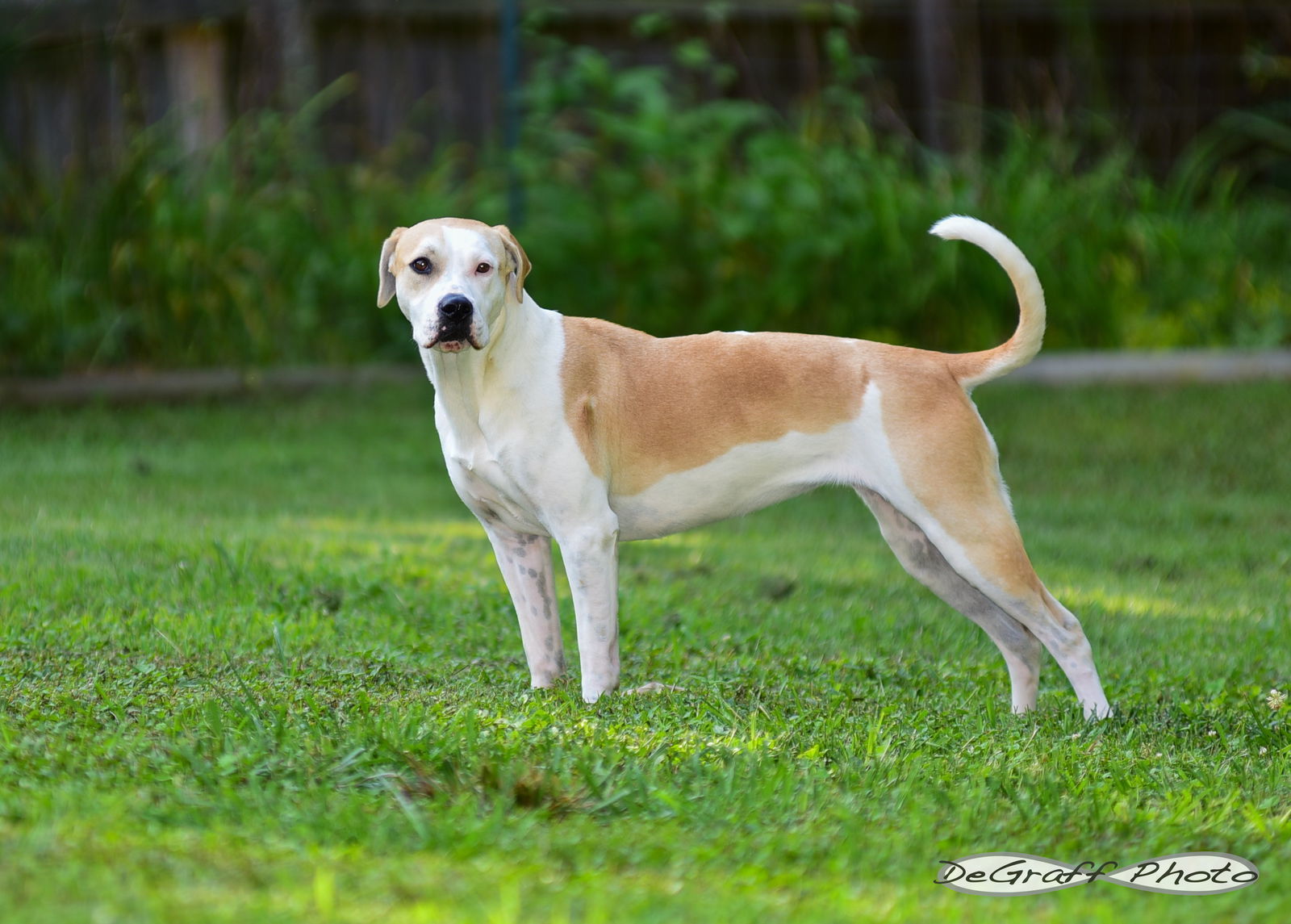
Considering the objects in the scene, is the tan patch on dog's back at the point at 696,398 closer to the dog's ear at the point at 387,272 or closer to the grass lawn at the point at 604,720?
the dog's ear at the point at 387,272

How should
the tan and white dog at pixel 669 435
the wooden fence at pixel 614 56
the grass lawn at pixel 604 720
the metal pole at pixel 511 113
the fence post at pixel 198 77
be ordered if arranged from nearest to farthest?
the grass lawn at pixel 604 720
the tan and white dog at pixel 669 435
the metal pole at pixel 511 113
the wooden fence at pixel 614 56
the fence post at pixel 198 77

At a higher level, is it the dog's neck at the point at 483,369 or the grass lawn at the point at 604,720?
the dog's neck at the point at 483,369

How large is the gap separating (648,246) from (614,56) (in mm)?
2612

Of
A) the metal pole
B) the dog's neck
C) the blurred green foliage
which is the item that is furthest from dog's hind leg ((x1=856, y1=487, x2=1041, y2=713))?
the metal pole

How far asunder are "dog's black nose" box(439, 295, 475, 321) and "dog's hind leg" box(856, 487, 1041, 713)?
1236mm

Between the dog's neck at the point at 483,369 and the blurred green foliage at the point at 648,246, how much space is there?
543cm

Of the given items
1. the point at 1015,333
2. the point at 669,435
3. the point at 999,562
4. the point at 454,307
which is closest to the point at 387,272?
the point at 454,307

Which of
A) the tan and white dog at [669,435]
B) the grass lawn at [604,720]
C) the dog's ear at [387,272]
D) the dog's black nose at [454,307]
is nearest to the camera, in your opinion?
the grass lawn at [604,720]

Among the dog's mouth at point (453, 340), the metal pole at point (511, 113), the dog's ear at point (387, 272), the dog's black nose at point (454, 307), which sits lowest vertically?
the dog's mouth at point (453, 340)

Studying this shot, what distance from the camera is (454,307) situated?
12.9ft

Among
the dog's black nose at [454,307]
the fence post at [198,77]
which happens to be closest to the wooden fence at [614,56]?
the fence post at [198,77]

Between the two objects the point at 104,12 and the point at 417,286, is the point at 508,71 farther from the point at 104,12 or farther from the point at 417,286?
the point at 417,286

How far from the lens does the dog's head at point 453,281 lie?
395 centimetres

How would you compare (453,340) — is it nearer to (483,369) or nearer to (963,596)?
(483,369)
